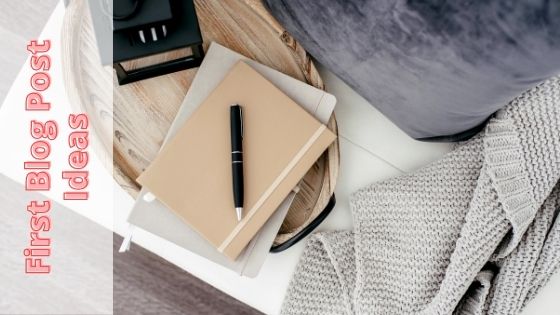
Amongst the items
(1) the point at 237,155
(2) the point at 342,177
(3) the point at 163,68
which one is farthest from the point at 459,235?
(3) the point at 163,68

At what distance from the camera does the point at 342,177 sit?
0.65 m

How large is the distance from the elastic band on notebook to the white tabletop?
0.07 m

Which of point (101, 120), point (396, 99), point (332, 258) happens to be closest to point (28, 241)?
point (101, 120)

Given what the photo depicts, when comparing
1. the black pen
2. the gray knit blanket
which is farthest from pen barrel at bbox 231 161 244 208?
the gray knit blanket

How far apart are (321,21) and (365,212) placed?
211 mm

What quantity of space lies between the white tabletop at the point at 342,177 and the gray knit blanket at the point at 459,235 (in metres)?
0.02

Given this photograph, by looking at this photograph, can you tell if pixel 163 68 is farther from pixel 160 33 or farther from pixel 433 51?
pixel 433 51

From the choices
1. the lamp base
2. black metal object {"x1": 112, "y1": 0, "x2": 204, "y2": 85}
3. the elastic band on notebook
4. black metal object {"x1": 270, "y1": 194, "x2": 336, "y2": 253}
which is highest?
black metal object {"x1": 112, "y1": 0, "x2": 204, "y2": 85}

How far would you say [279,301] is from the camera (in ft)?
2.09

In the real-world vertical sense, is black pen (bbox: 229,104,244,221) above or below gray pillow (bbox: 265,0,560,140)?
below

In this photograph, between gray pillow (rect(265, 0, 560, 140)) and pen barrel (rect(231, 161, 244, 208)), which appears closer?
gray pillow (rect(265, 0, 560, 140))

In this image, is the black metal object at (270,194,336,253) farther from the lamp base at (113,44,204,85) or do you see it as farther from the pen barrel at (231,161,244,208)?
the lamp base at (113,44,204,85)

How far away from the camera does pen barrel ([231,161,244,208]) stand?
1.89 ft

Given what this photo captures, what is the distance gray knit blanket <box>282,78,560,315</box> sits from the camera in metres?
0.58
